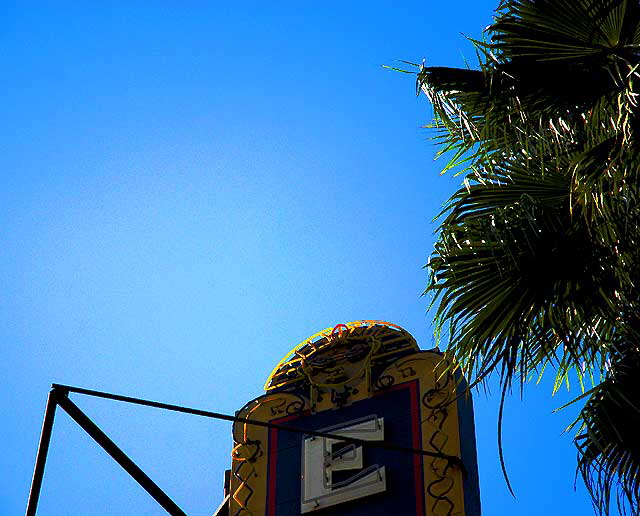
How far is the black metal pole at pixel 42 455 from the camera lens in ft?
24.3

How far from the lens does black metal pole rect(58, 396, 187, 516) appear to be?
8359mm

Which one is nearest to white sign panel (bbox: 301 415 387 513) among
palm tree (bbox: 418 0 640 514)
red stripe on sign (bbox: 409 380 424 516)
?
red stripe on sign (bbox: 409 380 424 516)

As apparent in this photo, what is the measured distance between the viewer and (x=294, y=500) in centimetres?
1302

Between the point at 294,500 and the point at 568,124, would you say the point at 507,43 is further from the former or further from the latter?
the point at 294,500

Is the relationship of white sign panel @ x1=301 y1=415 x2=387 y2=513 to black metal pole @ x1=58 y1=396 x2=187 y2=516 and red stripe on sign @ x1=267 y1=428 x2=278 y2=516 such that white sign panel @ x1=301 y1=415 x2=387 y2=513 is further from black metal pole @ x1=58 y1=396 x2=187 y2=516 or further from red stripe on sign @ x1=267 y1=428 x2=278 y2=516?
black metal pole @ x1=58 y1=396 x2=187 y2=516

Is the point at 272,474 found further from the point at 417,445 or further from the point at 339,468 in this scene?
the point at 417,445

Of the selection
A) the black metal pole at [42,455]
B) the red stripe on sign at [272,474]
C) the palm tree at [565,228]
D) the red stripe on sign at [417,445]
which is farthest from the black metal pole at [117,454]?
the red stripe on sign at [272,474]

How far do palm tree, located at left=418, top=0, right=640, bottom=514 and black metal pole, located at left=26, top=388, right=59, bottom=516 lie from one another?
2632mm

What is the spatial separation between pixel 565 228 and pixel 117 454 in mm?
3383

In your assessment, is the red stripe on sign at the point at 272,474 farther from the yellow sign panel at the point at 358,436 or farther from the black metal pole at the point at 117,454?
the black metal pole at the point at 117,454

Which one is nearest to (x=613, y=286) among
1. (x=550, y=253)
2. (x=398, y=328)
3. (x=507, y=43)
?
(x=550, y=253)

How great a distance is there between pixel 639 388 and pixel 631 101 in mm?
1912

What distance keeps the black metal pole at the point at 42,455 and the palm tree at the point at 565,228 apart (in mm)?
2632

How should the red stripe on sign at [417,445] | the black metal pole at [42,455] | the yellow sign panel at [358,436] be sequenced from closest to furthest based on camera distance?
1. the black metal pole at [42,455]
2. the red stripe on sign at [417,445]
3. the yellow sign panel at [358,436]
